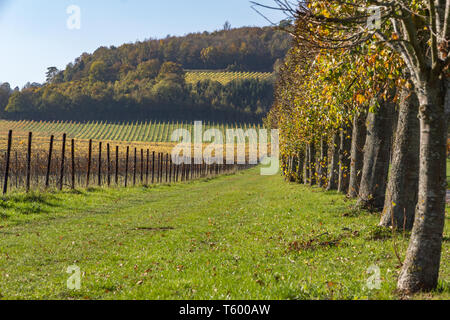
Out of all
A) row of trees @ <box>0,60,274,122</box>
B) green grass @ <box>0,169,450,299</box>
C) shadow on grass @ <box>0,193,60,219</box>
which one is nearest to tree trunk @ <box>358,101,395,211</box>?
green grass @ <box>0,169,450,299</box>

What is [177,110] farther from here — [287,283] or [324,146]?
[287,283]

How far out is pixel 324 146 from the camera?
31781 mm

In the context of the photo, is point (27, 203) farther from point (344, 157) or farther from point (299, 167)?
point (299, 167)

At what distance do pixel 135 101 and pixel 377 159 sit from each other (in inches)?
6741

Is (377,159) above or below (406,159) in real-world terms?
below

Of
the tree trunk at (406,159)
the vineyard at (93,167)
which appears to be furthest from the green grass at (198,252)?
the vineyard at (93,167)

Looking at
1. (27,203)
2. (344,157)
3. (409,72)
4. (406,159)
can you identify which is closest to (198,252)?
(406,159)

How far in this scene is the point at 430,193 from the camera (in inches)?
272

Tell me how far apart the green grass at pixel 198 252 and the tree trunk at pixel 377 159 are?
86 cm

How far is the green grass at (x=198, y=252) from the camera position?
7676 millimetres

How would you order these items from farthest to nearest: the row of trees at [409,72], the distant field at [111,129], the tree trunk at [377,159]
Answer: the distant field at [111,129] → the tree trunk at [377,159] → the row of trees at [409,72]

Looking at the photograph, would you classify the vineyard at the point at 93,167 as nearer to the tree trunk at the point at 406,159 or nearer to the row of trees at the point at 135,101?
the tree trunk at the point at 406,159

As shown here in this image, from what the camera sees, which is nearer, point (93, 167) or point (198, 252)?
point (198, 252)
